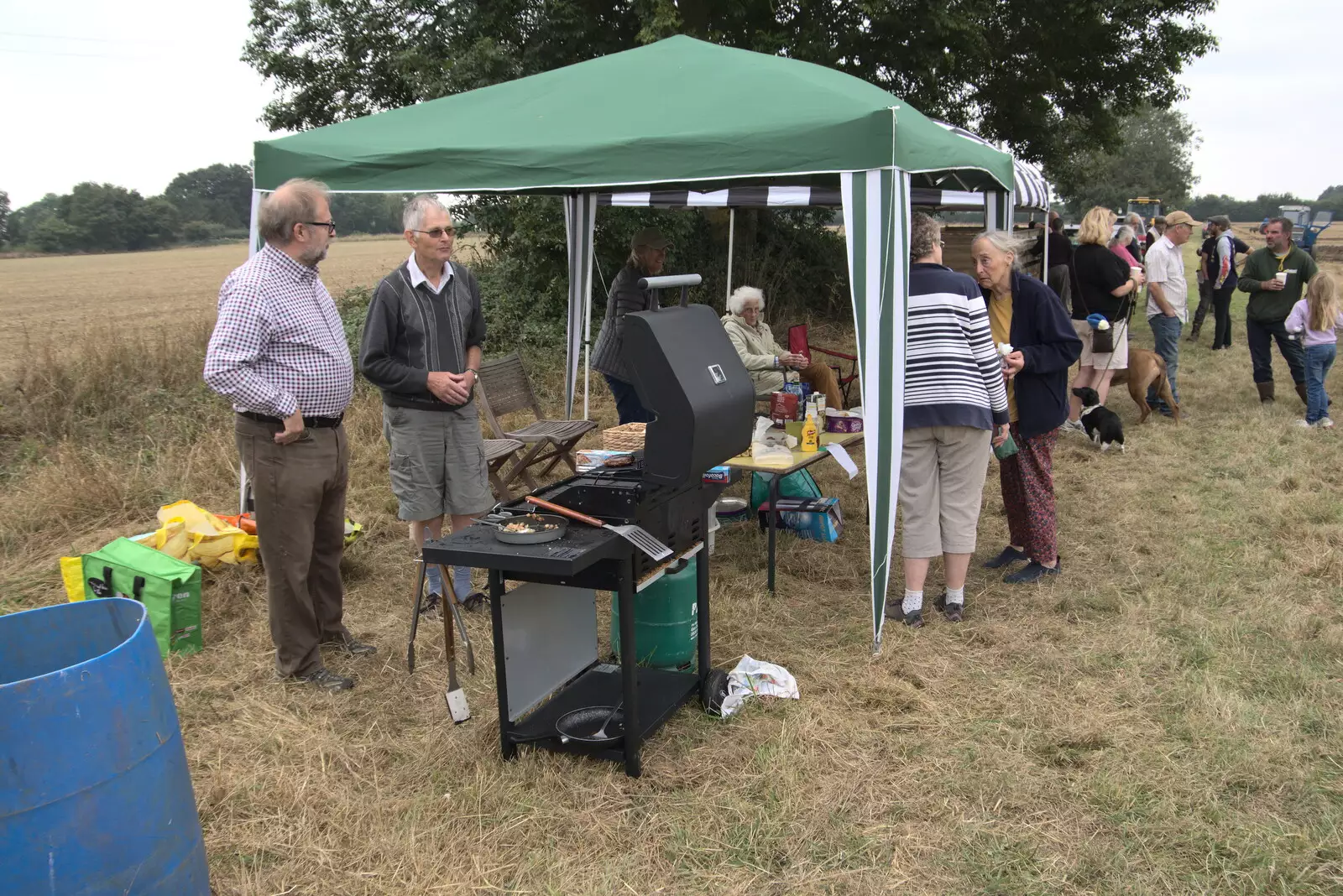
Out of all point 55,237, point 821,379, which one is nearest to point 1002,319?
point 821,379

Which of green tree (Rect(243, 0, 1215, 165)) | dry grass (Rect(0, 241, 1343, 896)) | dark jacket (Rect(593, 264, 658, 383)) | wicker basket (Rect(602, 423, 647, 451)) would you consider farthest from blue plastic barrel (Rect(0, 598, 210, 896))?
green tree (Rect(243, 0, 1215, 165))

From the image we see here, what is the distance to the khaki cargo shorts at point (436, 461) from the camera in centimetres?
375

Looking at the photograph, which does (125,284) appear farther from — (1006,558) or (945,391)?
(945,391)

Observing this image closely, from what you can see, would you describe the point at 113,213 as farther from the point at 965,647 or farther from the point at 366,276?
the point at 965,647

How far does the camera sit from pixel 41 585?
460cm

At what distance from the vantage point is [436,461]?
3.80 metres

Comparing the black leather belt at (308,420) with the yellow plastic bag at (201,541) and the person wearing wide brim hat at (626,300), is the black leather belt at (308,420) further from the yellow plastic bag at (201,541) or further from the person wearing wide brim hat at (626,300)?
the person wearing wide brim hat at (626,300)

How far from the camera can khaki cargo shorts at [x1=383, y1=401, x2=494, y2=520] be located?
375 centimetres

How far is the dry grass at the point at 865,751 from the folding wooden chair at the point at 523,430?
1.00 metres

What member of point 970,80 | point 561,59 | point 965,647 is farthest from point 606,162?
point 970,80

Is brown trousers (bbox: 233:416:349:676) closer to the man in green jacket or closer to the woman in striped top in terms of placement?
the woman in striped top

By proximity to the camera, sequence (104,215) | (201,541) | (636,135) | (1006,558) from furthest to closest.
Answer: (104,215) < (1006,558) < (201,541) < (636,135)

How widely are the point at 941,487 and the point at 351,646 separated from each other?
2473 millimetres

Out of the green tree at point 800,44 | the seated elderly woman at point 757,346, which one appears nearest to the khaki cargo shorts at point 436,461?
the seated elderly woman at point 757,346
